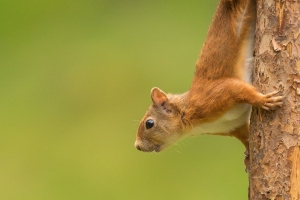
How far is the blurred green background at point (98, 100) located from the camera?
33.9ft

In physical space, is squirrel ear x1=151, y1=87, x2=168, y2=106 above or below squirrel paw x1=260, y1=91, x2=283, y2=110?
above

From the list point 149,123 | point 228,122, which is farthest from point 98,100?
point 228,122

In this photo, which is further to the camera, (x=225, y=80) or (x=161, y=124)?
(x=161, y=124)

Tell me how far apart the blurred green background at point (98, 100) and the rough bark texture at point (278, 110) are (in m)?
4.81

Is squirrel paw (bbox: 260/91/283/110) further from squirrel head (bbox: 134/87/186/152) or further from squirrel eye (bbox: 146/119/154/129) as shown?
squirrel eye (bbox: 146/119/154/129)

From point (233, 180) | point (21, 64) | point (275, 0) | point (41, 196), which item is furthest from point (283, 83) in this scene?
point (21, 64)

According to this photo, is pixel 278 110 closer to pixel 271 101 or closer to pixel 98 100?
pixel 271 101

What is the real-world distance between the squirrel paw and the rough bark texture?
0.03 metres

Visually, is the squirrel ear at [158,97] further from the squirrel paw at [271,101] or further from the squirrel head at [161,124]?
the squirrel paw at [271,101]

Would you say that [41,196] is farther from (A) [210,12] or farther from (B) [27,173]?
(A) [210,12]

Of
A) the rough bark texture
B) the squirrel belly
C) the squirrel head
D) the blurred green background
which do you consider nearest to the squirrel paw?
the rough bark texture

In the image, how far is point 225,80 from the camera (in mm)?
4996

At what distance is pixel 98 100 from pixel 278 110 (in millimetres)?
Answer: 7125

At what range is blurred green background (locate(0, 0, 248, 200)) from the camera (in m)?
10.3
